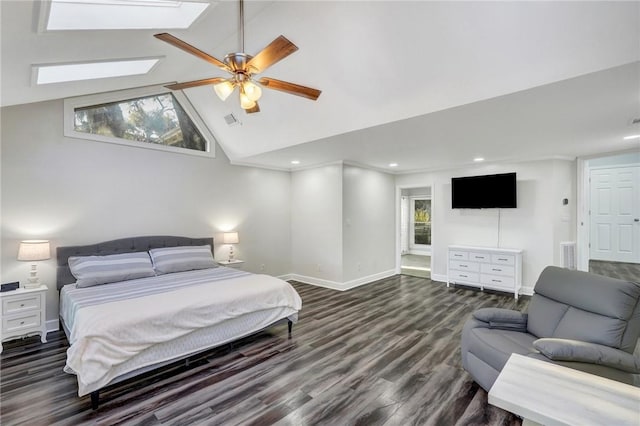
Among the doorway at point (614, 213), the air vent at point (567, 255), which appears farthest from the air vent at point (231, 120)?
the doorway at point (614, 213)

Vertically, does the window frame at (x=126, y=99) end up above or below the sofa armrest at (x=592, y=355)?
above

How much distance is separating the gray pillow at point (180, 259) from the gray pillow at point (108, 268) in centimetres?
16

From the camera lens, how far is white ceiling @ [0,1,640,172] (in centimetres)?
212

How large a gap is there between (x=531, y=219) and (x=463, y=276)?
1.58 metres

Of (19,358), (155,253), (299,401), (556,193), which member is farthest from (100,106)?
(556,193)

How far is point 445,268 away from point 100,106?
673cm

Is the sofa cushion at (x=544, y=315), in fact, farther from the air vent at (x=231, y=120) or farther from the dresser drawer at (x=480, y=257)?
the air vent at (x=231, y=120)

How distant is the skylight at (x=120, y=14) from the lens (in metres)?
1.95

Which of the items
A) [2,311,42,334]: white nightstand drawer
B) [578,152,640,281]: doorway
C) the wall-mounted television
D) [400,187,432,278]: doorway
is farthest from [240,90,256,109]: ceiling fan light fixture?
[578,152,640,281]: doorway

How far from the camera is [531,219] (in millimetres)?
5246

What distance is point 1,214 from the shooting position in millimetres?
3332

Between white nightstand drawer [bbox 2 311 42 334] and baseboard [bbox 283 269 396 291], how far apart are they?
4.05 m

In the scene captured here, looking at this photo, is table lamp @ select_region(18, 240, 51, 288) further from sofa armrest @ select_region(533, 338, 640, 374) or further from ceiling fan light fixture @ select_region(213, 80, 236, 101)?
sofa armrest @ select_region(533, 338, 640, 374)

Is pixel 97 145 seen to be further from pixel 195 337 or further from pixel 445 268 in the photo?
pixel 445 268
